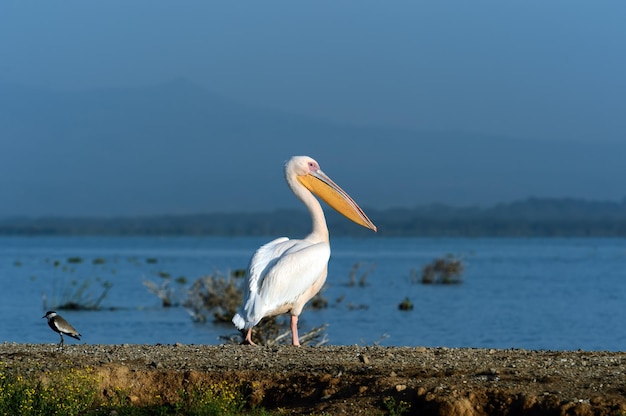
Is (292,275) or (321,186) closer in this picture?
(292,275)

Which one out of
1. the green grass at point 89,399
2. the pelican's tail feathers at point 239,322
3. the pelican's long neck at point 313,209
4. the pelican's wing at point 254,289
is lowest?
the green grass at point 89,399

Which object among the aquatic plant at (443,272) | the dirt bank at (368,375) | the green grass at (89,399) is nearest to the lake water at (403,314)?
the aquatic plant at (443,272)

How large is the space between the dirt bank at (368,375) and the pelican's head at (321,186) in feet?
8.56

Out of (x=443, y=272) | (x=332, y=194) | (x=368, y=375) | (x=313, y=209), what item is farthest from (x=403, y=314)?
(x=368, y=375)

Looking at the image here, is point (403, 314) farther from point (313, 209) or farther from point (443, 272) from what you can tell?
point (313, 209)

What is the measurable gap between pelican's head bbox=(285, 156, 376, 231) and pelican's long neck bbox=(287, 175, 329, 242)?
0.28 feet

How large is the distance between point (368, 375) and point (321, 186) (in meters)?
4.28

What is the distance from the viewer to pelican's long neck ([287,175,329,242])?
11336 millimetres

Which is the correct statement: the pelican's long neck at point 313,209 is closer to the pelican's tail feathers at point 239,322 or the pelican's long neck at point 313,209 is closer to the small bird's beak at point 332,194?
the small bird's beak at point 332,194

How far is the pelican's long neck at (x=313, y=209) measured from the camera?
11.3 meters

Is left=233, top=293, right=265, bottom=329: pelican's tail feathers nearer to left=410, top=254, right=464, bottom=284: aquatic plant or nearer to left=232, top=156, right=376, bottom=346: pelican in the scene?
left=232, top=156, right=376, bottom=346: pelican

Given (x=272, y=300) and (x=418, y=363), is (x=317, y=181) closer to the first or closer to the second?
(x=272, y=300)

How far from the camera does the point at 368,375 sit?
8172mm

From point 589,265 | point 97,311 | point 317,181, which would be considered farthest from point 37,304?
point 589,265
